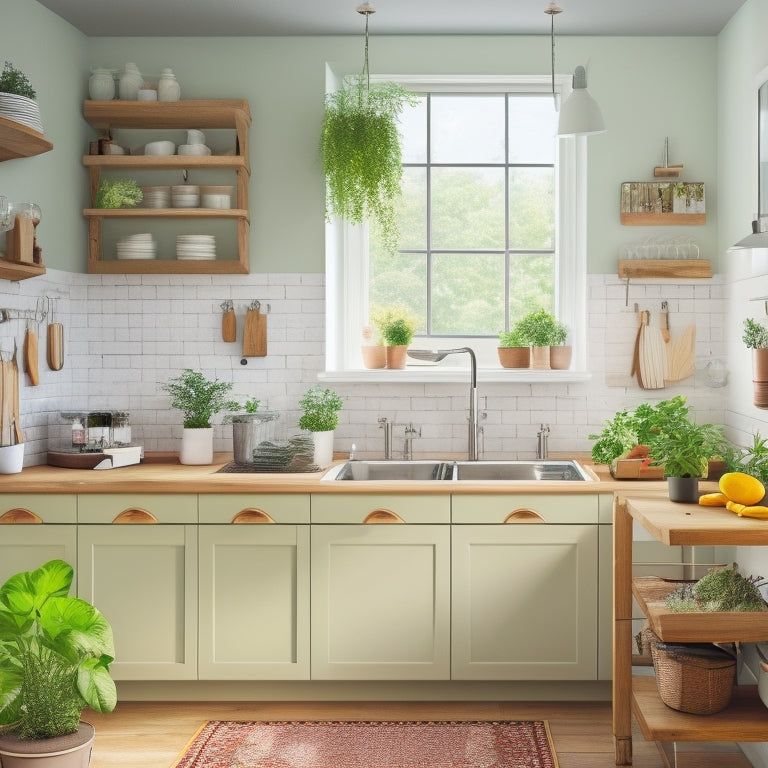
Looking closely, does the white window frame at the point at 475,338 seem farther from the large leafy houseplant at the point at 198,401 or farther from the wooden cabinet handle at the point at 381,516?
the wooden cabinet handle at the point at 381,516

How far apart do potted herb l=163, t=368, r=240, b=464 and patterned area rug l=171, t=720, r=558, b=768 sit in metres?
1.16

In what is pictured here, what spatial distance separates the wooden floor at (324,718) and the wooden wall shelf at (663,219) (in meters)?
2.18

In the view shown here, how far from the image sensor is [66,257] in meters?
4.18

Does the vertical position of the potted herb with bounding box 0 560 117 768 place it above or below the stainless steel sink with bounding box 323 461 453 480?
below

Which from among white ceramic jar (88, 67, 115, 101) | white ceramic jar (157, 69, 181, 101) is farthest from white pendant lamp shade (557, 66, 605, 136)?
white ceramic jar (88, 67, 115, 101)

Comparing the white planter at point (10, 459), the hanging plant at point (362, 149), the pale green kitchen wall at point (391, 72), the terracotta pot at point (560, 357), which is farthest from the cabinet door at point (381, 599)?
the hanging plant at point (362, 149)

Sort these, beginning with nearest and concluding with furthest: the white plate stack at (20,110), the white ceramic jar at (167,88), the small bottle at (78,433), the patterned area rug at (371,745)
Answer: the patterned area rug at (371,745)
the white plate stack at (20,110)
the small bottle at (78,433)
the white ceramic jar at (167,88)

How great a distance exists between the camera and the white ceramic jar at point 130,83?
Result: 4.22m

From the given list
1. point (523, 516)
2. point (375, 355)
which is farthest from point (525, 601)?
point (375, 355)

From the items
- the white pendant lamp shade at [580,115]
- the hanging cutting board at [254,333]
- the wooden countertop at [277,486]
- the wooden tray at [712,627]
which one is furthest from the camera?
the hanging cutting board at [254,333]

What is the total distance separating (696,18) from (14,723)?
3.95m

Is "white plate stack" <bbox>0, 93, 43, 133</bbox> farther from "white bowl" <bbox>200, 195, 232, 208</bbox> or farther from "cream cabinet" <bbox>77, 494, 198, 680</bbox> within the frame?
"cream cabinet" <bbox>77, 494, 198, 680</bbox>

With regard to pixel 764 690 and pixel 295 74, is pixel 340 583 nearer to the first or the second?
pixel 764 690

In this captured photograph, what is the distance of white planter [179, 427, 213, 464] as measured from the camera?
4.06m
